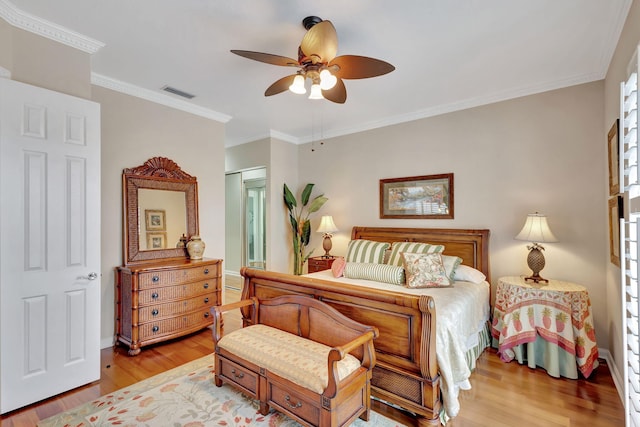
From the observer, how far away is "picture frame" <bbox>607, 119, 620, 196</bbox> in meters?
2.36

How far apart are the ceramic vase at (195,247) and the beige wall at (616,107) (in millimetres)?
3987

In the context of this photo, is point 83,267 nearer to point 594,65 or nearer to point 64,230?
point 64,230

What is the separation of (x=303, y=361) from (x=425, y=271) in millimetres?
1643

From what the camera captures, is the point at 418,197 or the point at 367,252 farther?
the point at 418,197

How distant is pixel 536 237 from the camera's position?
9.72 feet

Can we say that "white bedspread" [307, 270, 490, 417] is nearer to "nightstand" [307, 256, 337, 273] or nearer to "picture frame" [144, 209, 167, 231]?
"nightstand" [307, 256, 337, 273]

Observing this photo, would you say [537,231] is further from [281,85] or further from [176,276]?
[176,276]

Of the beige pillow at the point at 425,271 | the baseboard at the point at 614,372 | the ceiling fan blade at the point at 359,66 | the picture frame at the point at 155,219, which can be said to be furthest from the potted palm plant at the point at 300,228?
the baseboard at the point at 614,372

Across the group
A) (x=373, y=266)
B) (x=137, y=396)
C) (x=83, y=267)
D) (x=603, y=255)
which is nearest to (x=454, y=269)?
(x=373, y=266)

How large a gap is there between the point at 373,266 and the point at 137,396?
2.38 m

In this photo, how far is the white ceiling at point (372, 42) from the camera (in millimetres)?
→ 2117

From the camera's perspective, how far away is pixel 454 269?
3258mm

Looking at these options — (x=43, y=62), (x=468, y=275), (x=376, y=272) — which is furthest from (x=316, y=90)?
(x=468, y=275)

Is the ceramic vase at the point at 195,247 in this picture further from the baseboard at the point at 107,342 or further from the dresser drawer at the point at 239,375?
the dresser drawer at the point at 239,375
